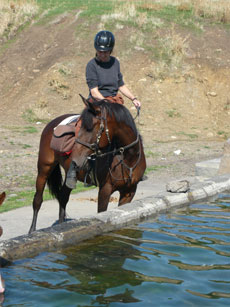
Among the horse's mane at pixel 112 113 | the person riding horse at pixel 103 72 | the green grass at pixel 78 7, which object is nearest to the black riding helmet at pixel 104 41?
the person riding horse at pixel 103 72

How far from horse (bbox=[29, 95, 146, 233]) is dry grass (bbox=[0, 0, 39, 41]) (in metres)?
24.5

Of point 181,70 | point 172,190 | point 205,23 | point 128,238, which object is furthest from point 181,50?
point 128,238

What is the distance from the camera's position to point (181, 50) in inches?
1069

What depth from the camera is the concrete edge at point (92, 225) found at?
235 inches

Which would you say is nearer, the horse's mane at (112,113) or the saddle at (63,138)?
the horse's mane at (112,113)

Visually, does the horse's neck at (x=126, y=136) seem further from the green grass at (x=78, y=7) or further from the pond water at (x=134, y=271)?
the green grass at (x=78, y=7)

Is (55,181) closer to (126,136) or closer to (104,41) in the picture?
(126,136)

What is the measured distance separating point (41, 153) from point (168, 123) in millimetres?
15538

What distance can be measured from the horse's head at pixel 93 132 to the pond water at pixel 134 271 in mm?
1128

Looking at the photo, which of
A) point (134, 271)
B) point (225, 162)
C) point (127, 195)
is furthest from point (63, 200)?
point (225, 162)

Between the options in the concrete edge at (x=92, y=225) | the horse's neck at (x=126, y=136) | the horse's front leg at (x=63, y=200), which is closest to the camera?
the concrete edge at (x=92, y=225)

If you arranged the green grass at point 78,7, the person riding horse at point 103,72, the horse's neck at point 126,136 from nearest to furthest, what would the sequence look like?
the horse's neck at point 126,136 → the person riding horse at point 103,72 → the green grass at point 78,7

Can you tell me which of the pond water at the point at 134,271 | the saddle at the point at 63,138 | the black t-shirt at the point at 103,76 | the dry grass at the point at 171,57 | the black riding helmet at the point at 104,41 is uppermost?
the dry grass at the point at 171,57

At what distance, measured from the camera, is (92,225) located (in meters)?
6.93
